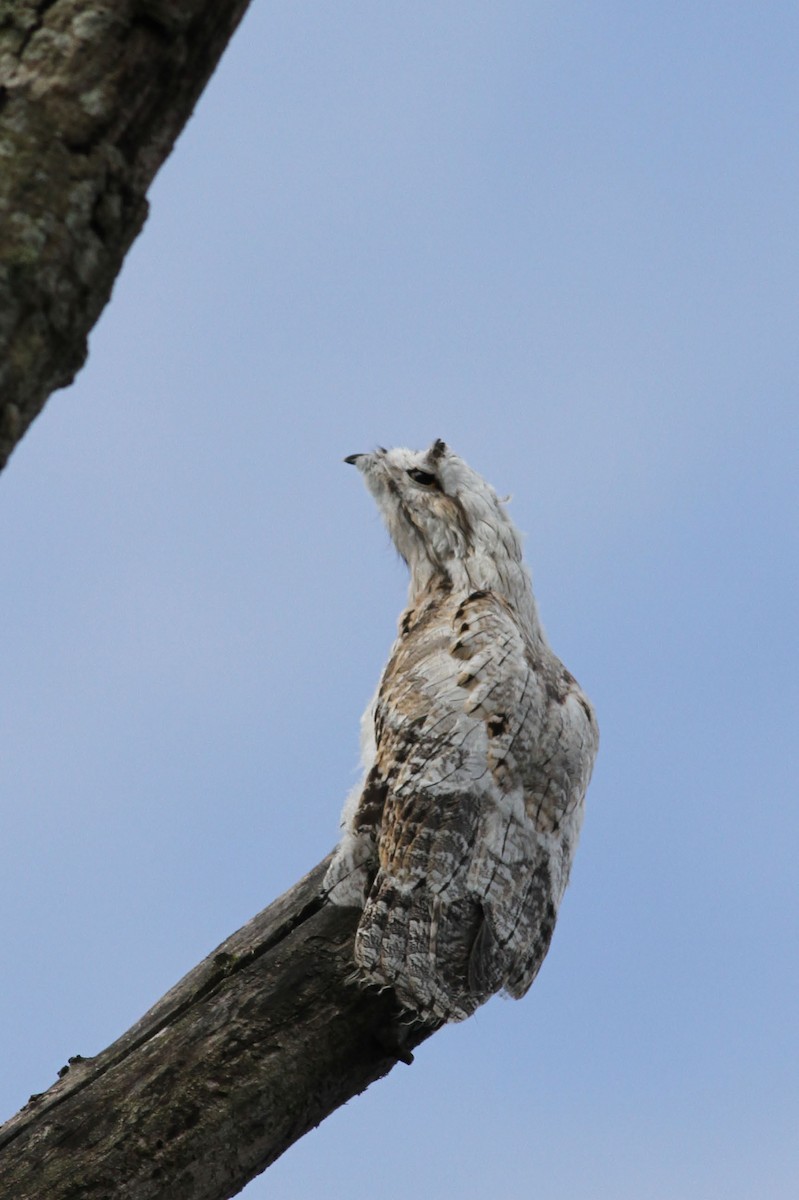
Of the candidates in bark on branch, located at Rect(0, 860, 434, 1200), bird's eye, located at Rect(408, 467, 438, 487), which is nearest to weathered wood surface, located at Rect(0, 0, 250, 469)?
bark on branch, located at Rect(0, 860, 434, 1200)

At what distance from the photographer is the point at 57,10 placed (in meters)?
1.53

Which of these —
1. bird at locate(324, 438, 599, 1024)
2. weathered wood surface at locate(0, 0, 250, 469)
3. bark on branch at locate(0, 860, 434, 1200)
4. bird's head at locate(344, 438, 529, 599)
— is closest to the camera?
weathered wood surface at locate(0, 0, 250, 469)

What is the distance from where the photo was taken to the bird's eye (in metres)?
5.18

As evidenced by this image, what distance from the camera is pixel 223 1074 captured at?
12.6 ft

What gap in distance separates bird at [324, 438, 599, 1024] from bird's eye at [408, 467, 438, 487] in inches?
22.6

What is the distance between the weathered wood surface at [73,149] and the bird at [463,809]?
9.14 ft

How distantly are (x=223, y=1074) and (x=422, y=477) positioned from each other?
2.40m

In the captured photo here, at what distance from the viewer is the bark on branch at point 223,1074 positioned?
3.71 meters

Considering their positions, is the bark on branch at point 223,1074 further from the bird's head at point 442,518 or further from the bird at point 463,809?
the bird's head at point 442,518

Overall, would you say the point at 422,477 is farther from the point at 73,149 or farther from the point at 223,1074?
the point at 73,149

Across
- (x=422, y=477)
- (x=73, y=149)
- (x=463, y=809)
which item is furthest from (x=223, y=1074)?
(x=73, y=149)

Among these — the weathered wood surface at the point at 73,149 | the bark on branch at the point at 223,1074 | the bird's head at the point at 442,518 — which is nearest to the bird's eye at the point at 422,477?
the bird's head at the point at 442,518

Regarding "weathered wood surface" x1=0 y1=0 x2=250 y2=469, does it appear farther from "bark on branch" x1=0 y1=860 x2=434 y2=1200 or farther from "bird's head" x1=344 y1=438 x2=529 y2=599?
"bird's head" x1=344 y1=438 x2=529 y2=599

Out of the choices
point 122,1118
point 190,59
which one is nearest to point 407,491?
point 122,1118
